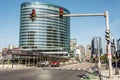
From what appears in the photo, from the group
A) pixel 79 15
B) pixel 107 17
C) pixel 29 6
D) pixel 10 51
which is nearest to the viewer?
pixel 79 15

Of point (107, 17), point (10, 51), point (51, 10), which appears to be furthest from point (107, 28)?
point (51, 10)

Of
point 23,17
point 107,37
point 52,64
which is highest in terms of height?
point 23,17

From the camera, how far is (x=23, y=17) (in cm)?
19988

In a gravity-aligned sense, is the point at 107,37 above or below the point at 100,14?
below

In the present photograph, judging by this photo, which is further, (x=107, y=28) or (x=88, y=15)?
(x=107, y=28)

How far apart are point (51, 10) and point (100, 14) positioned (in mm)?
174877

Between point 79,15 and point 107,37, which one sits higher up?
point 79,15

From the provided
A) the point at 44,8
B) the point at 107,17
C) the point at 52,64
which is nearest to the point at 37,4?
the point at 44,8

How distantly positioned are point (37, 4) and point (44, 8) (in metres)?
6.42

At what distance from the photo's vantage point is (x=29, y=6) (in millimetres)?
196125

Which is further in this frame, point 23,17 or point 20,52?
point 23,17

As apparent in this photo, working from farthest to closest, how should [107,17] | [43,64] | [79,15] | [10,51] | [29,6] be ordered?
[29,6] < [43,64] < [10,51] < [107,17] < [79,15]

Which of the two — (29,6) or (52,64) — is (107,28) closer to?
(52,64)

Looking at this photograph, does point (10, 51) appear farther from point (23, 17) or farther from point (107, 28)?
point (23, 17)
